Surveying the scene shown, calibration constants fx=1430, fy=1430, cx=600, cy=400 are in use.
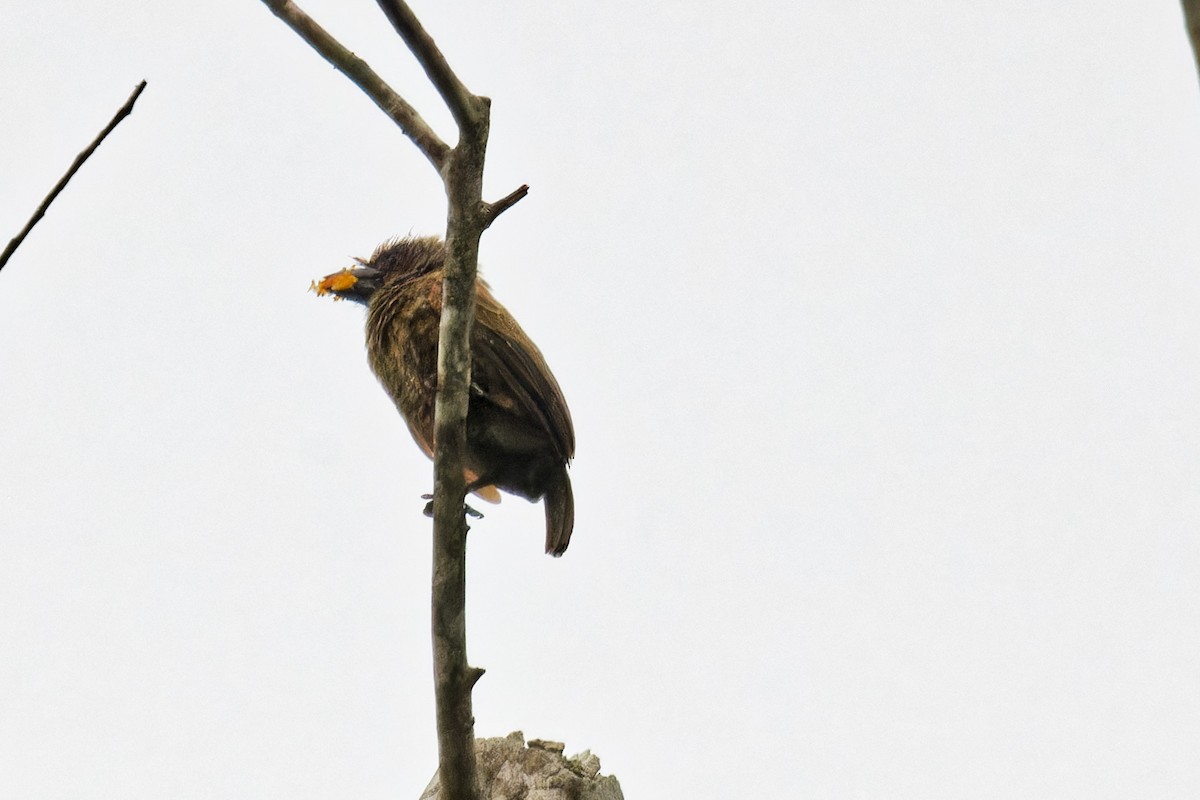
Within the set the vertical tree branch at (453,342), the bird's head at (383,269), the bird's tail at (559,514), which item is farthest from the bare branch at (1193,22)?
the bird's head at (383,269)

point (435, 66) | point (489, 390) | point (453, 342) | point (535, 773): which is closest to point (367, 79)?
point (435, 66)

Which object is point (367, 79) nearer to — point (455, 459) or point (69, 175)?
point (455, 459)

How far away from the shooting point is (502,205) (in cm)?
385

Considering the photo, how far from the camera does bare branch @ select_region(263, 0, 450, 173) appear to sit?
3.74 m

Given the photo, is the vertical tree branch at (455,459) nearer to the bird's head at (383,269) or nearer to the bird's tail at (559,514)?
the bird's tail at (559,514)

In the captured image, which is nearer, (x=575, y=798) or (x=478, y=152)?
(x=478, y=152)

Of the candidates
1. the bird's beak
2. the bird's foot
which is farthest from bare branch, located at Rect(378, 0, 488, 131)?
the bird's beak

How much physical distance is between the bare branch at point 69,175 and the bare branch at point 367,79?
0.89 metres

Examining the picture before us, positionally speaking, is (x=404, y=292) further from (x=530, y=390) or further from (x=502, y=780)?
(x=502, y=780)

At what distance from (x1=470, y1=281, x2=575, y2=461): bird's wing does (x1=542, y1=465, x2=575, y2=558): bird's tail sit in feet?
0.57

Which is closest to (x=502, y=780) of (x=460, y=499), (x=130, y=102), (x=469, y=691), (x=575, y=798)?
(x=575, y=798)

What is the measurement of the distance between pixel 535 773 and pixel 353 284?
241 centimetres

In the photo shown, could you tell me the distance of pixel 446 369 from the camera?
404 centimetres

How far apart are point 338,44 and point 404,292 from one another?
218 centimetres
